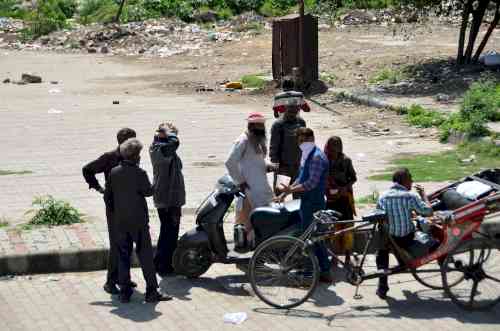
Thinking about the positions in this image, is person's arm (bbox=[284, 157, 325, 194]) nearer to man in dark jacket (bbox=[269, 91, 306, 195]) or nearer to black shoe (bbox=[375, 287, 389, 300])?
black shoe (bbox=[375, 287, 389, 300])

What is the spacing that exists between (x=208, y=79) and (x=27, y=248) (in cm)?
1790

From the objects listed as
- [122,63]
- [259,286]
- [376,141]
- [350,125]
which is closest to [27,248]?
[259,286]

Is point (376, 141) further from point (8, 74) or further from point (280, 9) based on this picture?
point (280, 9)

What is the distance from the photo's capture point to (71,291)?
8.23 metres

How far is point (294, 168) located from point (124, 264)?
2292 mm

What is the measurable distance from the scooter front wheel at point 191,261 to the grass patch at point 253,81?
15702mm

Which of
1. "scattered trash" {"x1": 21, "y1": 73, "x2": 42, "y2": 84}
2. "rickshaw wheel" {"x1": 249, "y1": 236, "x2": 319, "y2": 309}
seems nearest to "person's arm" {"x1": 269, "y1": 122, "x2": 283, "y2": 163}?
"rickshaw wheel" {"x1": 249, "y1": 236, "x2": 319, "y2": 309}

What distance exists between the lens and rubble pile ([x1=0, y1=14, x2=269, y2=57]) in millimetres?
35219

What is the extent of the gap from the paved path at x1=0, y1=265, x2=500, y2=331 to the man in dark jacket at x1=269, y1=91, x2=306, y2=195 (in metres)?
1.41

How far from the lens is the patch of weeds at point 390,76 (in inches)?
909

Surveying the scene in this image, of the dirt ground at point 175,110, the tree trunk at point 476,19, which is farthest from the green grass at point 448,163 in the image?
the tree trunk at point 476,19

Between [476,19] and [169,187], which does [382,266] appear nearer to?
[169,187]

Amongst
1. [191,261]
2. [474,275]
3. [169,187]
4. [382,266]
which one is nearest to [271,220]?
[191,261]

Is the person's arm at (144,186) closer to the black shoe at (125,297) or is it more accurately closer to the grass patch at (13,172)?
the black shoe at (125,297)
